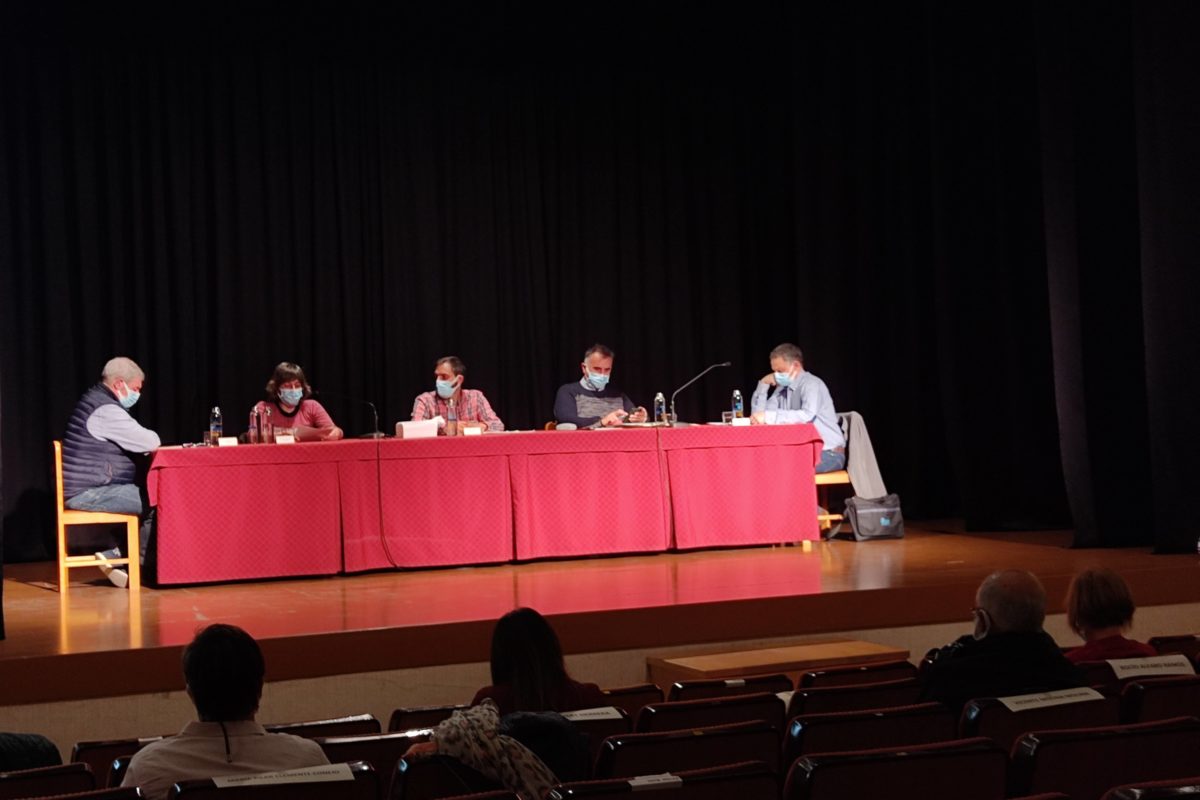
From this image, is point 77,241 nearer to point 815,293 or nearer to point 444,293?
point 444,293

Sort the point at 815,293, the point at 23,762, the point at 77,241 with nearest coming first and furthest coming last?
1. the point at 23,762
2. the point at 77,241
3. the point at 815,293

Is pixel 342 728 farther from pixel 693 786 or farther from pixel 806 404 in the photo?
pixel 806 404

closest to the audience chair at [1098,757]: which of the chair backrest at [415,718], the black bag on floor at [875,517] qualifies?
the chair backrest at [415,718]

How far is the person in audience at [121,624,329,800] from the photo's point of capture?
2686 millimetres

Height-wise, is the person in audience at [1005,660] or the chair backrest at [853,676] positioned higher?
the person in audience at [1005,660]

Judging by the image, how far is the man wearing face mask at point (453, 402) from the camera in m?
8.35

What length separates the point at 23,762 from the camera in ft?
10.0

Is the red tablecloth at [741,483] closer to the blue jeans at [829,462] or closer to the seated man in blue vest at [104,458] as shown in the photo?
the blue jeans at [829,462]

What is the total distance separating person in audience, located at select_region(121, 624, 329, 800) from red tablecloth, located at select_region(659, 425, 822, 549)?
494 cm

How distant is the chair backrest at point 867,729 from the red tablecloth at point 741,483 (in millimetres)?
4832

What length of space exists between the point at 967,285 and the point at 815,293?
4.74ft

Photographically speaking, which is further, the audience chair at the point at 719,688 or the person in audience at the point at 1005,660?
the audience chair at the point at 719,688

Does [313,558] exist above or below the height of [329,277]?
below

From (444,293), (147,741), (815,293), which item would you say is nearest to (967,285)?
(815,293)
